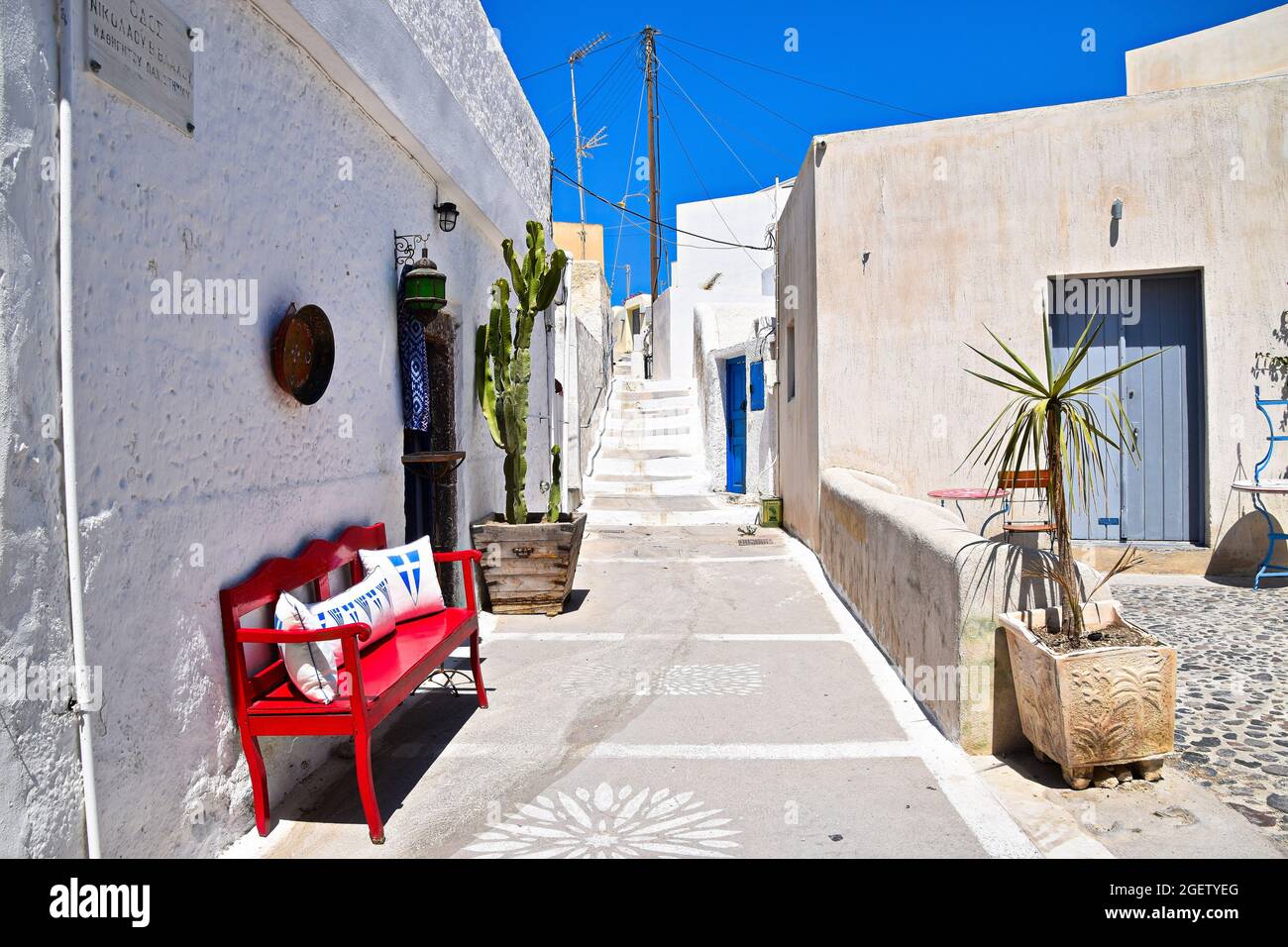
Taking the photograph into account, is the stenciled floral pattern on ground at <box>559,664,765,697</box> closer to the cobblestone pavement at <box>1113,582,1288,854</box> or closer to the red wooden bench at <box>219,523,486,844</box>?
the red wooden bench at <box>219,523,486,844</box>

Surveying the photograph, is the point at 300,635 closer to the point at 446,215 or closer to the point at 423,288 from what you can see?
the point at 423,288

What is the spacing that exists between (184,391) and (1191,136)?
772 centimetres

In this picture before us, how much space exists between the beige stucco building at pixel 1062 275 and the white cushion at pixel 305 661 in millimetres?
4425

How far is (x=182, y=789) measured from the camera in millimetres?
2535

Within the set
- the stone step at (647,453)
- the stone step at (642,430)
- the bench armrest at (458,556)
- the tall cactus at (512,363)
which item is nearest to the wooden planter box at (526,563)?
the tall cactus at (512,363)

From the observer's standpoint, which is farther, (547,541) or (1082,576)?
(547,541)

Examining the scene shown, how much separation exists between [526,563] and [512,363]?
1440 mm

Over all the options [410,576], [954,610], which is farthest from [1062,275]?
[410,576]

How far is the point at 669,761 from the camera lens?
11.6 feet

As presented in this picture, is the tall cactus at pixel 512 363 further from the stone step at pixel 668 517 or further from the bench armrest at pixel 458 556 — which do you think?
the stone step at pixel 668 517

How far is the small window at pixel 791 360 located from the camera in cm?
948
